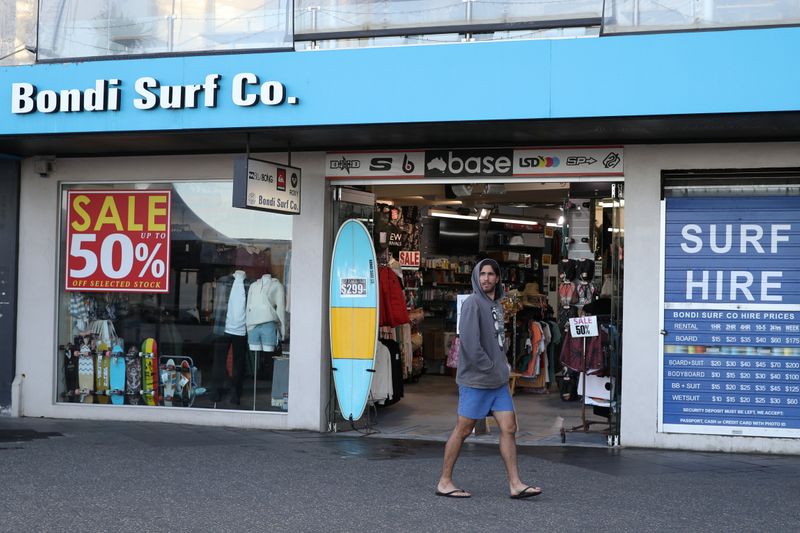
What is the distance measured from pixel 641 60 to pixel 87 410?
25.1 feet

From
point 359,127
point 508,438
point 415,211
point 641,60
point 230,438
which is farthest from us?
point 415,211

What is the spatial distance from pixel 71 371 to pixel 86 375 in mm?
208

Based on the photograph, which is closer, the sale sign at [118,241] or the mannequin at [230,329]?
the mannequin at [230,329]

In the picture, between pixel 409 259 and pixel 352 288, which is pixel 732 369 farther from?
pixel 409 259

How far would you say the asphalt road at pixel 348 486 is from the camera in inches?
269

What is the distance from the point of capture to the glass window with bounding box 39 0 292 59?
10.4 metres

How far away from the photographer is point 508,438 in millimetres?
7523

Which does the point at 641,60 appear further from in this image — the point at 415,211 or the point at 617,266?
the point at 415,211

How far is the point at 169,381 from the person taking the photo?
11.9m

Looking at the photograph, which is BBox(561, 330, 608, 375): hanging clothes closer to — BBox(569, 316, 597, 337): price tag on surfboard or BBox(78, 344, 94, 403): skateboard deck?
BBox(569, 316, 597, 337): price tag on surfboard

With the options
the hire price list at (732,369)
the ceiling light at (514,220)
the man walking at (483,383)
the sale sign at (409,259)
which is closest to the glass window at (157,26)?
the man walking at (483,383)

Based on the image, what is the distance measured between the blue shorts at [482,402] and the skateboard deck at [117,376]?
588 cm

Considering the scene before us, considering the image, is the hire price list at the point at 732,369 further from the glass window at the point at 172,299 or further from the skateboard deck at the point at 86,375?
the skateboard deck at the point at 86,375

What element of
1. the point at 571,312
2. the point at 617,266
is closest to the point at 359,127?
the point at 617,266
